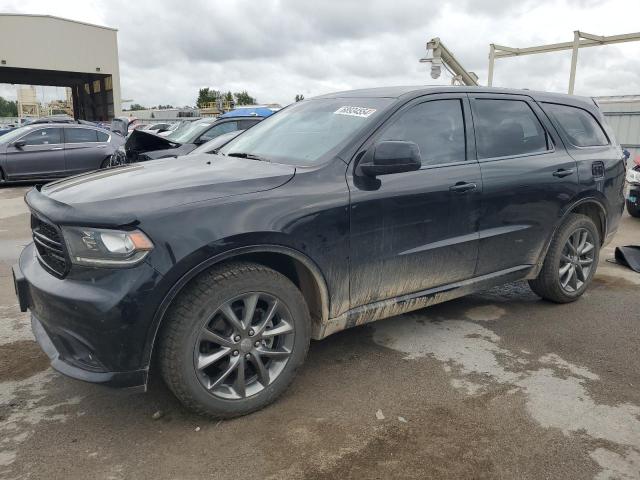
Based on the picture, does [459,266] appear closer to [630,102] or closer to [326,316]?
[326,316]

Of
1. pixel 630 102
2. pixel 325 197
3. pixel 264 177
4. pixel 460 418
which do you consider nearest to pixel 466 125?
pixel 325 197

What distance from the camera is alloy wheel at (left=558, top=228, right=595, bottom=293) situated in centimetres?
444

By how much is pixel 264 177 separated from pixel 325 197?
35 cm

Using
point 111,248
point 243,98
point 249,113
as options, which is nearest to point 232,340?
point 111,248

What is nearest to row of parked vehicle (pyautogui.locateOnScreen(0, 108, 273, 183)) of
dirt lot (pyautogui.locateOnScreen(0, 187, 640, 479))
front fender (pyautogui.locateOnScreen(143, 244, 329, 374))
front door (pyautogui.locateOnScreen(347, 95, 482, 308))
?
front door (pyautogui.locateOnScreen(347, 95, 482, 308))

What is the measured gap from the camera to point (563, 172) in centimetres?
416

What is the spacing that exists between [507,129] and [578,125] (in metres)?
1.02

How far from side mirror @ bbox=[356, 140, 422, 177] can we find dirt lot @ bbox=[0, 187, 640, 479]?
1.28 meters

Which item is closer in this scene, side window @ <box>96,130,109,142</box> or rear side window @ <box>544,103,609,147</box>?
rear side window @ <box>544,103,609,147</box>

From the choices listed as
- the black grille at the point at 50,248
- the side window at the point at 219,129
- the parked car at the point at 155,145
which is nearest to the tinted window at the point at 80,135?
the parked car at the point at 155,145

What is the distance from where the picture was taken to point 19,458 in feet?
8.17

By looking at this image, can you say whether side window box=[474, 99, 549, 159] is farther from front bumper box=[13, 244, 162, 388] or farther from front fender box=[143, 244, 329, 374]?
front bumper box=[13, 244, 162, 388]

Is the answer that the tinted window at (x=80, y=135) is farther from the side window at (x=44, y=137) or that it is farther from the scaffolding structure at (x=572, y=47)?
the scaffolding structure at (x=572, y=47)

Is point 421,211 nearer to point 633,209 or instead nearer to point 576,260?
point 576,260
